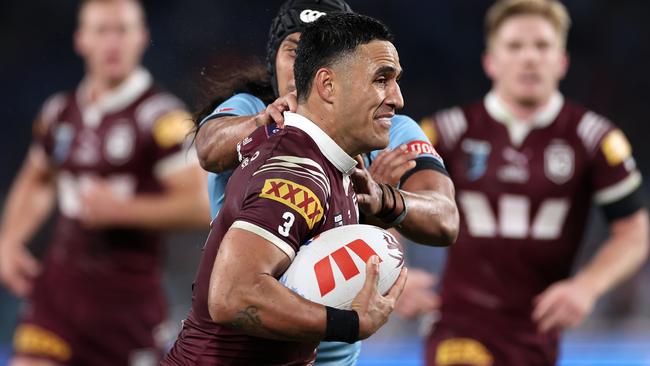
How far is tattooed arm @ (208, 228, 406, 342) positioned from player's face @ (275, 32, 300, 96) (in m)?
0.81

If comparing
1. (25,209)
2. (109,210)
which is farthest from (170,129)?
(25,209)

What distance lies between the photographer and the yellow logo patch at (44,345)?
631 cm

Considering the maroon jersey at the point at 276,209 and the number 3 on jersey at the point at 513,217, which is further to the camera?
the number 3 on jersey at the point at 513,217

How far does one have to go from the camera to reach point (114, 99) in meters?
6.63

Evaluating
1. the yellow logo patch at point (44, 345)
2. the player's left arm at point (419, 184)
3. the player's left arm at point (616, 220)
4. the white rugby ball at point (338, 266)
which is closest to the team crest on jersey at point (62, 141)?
the yellow logo patch at point (44, 345)

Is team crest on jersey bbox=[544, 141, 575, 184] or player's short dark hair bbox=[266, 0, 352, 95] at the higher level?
team crest on jersey bbox=[544, 141, 575, 184]

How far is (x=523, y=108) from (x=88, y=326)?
2.69 m

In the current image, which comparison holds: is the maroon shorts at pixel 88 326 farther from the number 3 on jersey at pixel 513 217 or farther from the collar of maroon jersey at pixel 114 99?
the number 3 on jersey at pixel 513 217

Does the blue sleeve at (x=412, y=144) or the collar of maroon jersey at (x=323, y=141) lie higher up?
the blue sleeve at (x=412, y=144)

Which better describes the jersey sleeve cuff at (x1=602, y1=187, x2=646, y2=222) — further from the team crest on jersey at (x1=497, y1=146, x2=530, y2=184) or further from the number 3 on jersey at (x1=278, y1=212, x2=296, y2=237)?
the number 3 on jersey at (x1=278, y1=212, x2=296, y2=237)

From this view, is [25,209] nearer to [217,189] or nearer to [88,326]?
[88,326]

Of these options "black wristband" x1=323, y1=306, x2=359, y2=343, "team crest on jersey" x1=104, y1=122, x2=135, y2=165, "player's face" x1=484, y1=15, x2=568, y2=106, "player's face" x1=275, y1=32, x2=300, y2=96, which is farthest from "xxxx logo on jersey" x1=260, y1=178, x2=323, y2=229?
"team crest on jersey" x1=104, y1=122, x2=135, y2=165

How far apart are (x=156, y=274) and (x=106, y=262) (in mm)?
309

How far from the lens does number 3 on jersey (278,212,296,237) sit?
2729 millimetres
